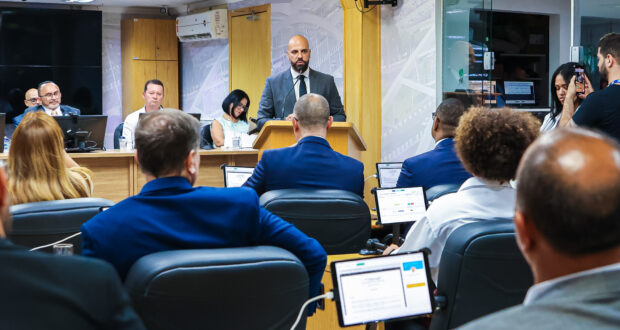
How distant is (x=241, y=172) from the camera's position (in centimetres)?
398

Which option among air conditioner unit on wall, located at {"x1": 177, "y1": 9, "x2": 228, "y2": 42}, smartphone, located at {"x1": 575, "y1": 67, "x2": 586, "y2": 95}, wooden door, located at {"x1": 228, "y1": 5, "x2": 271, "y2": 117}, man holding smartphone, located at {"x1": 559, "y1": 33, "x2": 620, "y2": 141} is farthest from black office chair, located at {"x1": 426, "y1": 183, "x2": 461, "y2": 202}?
air conditioner unit on wall, located at {"x1": 177, "y1": 9, "x2": 228, "y2": 42}

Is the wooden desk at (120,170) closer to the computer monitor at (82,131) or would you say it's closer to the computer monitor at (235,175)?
the computer monitor at (82,131)

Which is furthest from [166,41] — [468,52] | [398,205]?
[398,205]

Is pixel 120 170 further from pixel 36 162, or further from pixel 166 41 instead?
pixel 166 41

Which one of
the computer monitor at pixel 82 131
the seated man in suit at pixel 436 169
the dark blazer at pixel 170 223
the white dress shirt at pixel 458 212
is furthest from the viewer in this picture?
the computer monitor at pixel 82 131

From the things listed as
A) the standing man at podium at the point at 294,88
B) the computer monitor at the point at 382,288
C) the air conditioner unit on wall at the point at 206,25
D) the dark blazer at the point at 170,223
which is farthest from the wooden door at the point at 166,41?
the computer monitor at the point at 382,288

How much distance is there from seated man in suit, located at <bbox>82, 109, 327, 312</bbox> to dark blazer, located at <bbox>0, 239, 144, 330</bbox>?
603 millimetres

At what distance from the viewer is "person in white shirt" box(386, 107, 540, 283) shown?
2.10 m

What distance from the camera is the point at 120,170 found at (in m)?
6.11

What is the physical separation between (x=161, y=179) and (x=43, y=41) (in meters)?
9.42

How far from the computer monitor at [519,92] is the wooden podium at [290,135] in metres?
4.04

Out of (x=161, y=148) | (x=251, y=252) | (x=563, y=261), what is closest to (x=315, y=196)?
(x=161, y=148)

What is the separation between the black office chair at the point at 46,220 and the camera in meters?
2.56

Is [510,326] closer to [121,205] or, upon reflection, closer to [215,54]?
[121,205]
